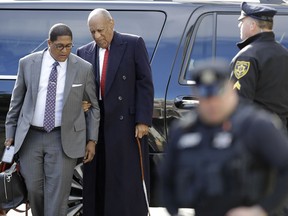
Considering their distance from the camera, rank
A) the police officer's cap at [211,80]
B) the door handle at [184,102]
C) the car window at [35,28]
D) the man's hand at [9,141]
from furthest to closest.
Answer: the car window at [35,28] → the door handle at [184,102] → the man's hand at [9,141] → the police officer's cap at [211,80]

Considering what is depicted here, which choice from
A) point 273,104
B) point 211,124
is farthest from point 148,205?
point 211,124

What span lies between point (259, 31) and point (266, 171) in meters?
2.05

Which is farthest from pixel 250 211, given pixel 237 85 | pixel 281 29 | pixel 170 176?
pixel 281 29

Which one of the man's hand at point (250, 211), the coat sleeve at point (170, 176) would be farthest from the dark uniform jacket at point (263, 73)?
the man's hand at point (250, 211)

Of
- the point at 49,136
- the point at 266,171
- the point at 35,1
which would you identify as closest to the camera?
the point at 266,171

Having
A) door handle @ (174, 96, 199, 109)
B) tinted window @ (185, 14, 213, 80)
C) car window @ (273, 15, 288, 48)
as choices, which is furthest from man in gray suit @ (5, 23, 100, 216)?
car window @ (273, 15, 288, 48)

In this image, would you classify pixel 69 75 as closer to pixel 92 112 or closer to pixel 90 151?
pixel 92 112

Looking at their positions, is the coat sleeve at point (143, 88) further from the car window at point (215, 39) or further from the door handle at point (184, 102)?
the car window at point (215, 39)

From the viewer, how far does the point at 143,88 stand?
5.62 metres

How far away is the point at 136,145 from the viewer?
226 inches

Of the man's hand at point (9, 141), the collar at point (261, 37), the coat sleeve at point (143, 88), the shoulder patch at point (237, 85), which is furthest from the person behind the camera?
the coat sleeve at point (143, 88)

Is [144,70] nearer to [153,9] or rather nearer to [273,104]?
[153,9]

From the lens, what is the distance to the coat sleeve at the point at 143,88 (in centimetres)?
559

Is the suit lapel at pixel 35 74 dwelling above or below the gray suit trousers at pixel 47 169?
above
